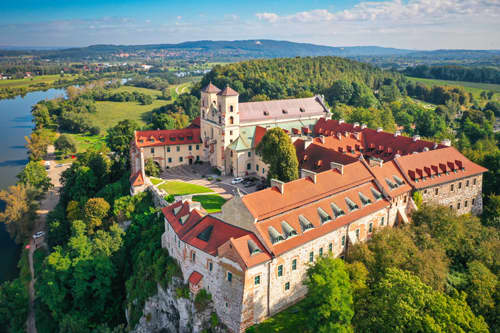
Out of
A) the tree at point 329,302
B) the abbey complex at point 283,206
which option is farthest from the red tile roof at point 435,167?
the tree at point 329,302

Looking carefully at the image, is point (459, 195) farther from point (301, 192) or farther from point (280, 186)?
point (280, 186)

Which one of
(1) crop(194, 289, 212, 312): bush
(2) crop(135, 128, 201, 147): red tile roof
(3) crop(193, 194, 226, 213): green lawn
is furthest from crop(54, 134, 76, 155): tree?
(1) crop(194, 289, 212, 312): bush

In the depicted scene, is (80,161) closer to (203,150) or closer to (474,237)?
(203,150)

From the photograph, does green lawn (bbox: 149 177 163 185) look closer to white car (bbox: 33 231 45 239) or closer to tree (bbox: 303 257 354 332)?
white car (bbox: 33 231 45 239)

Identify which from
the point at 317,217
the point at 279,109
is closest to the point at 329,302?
the point at 317,217

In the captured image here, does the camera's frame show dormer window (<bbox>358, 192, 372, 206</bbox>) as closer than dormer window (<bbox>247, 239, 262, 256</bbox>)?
No

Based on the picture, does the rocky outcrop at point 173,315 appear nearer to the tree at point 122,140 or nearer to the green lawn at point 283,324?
the green lawn at point 283,324
